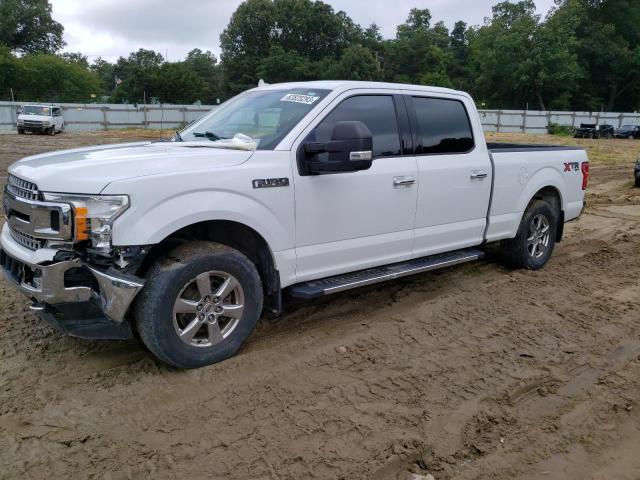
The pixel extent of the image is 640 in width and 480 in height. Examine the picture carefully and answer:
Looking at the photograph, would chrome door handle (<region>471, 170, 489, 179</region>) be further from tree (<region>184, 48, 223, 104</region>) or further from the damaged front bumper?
tree (<region>184, 48, 223, 104</region>)

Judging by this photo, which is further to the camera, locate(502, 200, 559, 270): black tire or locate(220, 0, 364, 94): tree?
locate(220, 0, 364, 94): tree

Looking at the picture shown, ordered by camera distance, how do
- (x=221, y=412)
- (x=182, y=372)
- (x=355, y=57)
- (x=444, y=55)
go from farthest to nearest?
(x=444, y=55), (x=355, y=57), (x=182, y=372), (x=221, y=412)

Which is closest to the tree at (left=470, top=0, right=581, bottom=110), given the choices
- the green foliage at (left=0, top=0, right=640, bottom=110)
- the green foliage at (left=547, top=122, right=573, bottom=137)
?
the green foliage at (left=0, top=0, right=640, bottom=110)

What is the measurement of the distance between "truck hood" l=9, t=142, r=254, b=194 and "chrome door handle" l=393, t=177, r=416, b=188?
4.40 feet

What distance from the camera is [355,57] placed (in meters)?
67.0

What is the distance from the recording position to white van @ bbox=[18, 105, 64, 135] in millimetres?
29516

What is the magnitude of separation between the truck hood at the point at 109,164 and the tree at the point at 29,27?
81.7m

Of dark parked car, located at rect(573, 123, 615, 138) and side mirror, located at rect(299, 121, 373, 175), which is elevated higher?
dark parked car, located at rect(573, 123, 615, 138)

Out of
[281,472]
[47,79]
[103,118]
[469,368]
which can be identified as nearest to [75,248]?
[281,472]

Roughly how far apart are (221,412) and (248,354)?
0.77 metres

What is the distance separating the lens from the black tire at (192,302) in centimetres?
350

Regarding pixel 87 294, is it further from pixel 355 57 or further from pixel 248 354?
pixel 355 57

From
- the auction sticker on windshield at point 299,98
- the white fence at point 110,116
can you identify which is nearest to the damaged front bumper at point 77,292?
the auction sticker on windshield at point 299,98

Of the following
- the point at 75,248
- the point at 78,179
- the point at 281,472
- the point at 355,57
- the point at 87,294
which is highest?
the point at 355,57
